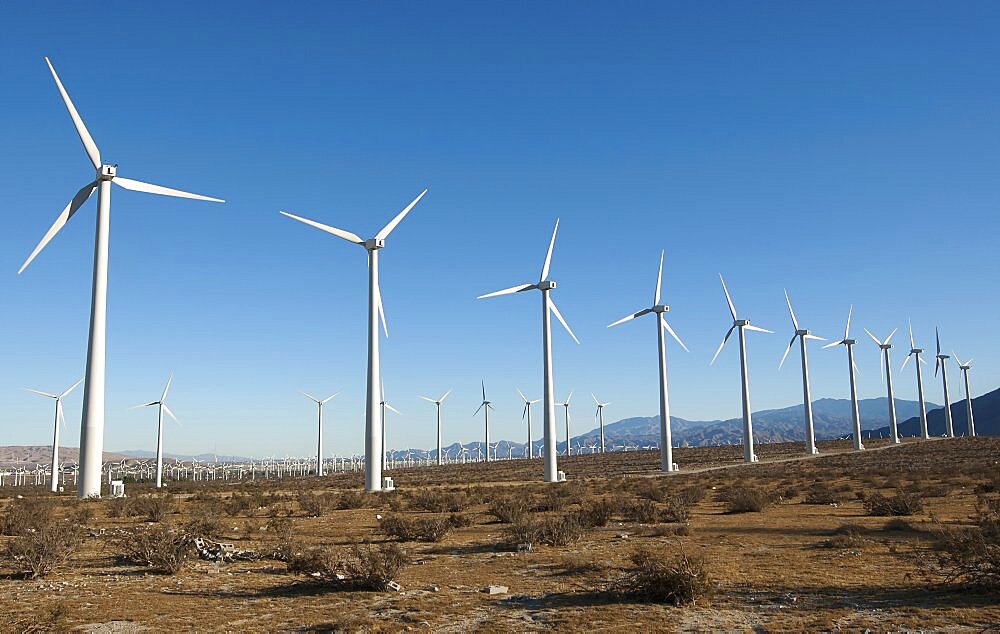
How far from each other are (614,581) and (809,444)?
96069mm

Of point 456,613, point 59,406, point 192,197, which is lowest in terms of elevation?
point 456,613

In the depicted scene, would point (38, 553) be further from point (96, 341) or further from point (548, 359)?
point (548, 359)

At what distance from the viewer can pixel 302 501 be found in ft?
124

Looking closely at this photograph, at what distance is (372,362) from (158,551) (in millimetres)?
34276

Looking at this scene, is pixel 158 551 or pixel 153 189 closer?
pixel 158 551

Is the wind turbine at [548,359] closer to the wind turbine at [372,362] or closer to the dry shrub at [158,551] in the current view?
the wind turbine at [372,362]

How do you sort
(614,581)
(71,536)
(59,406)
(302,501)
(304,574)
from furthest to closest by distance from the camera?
(59,406)
(302,501)
(71,536)
(304,574)
(614,581)

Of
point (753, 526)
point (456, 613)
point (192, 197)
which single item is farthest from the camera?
point (192, 197)

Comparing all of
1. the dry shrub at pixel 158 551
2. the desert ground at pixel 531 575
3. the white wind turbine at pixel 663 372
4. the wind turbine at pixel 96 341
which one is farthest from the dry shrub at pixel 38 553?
the white wind turbine at pixel 663 372

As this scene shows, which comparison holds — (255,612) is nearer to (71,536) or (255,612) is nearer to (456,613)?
(456,613)

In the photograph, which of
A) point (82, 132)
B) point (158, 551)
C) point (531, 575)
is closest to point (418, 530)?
point (531, 575)

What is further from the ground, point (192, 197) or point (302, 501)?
point (192, 197)

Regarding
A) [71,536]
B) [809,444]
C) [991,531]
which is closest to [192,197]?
[71,536]

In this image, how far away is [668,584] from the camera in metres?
14.2
